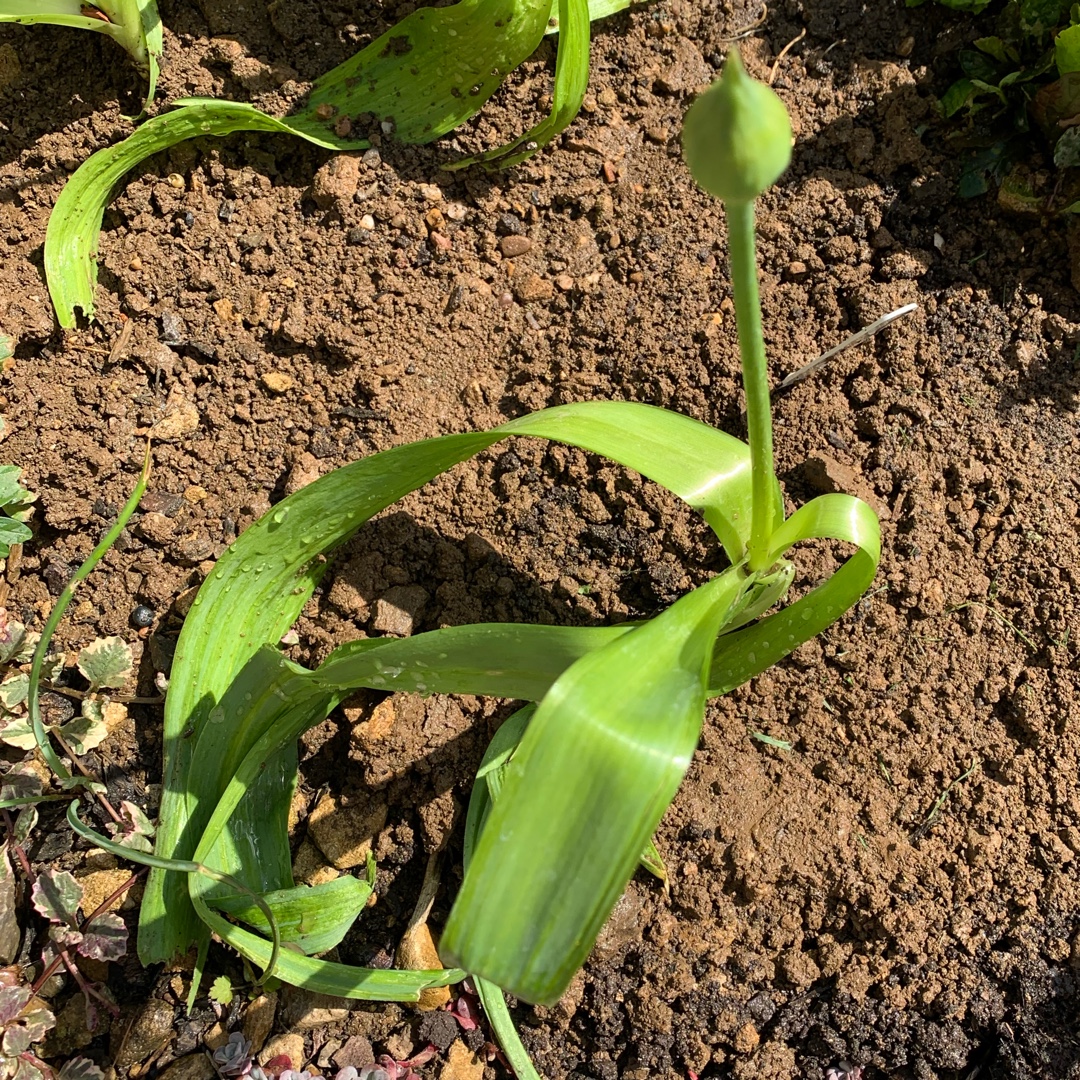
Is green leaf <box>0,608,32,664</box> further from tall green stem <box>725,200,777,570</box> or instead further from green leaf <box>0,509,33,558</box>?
tall green stem <box>725,200,777,570</box>

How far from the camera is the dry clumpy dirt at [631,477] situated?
1.26m

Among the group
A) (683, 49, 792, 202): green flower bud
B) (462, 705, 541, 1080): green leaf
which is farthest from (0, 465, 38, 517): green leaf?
(683, 49, 792, 202): green flower bud

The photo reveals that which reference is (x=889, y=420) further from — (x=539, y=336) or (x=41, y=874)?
(x=41, y=874)

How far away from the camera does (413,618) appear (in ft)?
4.54

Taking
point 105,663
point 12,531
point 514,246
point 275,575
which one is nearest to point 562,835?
point 275,575

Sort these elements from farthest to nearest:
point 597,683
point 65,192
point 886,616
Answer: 1. point 65,192
2. point 886,616
3. point 597,683

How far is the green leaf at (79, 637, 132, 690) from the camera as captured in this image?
1.32 meters

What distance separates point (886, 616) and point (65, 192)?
4.64ft

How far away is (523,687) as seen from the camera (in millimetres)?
1018

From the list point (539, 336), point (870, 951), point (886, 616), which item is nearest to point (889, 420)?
point (886, 616)

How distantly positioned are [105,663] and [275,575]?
0.27m

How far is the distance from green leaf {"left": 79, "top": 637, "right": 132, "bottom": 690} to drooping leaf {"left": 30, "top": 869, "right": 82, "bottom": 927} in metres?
0.26

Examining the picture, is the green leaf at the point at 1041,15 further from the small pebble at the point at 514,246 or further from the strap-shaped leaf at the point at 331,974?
the strap-shaped leaf at the point at 331,974

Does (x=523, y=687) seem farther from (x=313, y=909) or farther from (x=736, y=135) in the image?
(x=736, y=135)
